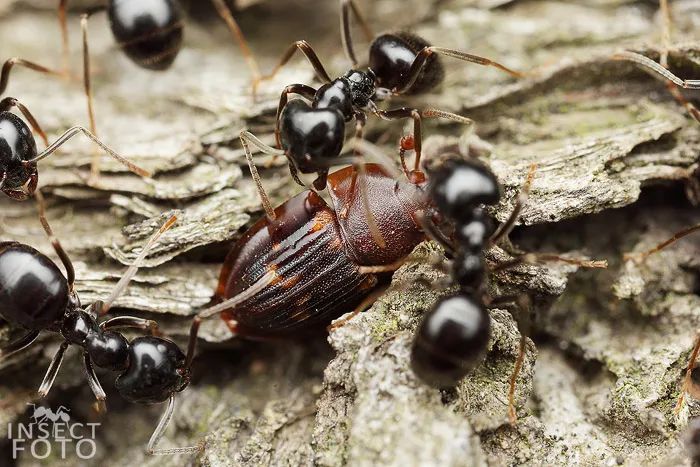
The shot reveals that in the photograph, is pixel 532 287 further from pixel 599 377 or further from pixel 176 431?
pixel 176 431

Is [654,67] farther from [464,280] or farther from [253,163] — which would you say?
[253,163]

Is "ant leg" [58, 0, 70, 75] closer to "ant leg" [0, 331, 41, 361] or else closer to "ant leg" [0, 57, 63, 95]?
"ant leg" [0, 57, 63, 95]

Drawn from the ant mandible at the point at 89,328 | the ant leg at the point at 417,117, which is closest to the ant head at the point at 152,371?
the ant mandible at the point at 89,328

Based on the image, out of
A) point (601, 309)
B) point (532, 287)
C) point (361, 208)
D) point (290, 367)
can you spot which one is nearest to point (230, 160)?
point (361, 208)

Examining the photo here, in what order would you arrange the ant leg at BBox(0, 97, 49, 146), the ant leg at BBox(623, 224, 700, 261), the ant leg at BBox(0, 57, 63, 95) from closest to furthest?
1. the ant leg at BBox(623, 224, 700, 261)
2. the ant leg at BBox(0, 97, 49, 146)
3. the ant leg at BBox(0, 57, 63, 95)

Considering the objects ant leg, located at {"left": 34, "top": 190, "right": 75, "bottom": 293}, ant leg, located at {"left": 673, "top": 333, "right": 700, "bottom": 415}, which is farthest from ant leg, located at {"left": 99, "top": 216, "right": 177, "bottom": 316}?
ant leg, located at {"left": 673, "top": 333, "right": 700, "bottom": 415}

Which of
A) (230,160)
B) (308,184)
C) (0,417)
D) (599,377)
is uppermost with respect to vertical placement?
(230,160)
